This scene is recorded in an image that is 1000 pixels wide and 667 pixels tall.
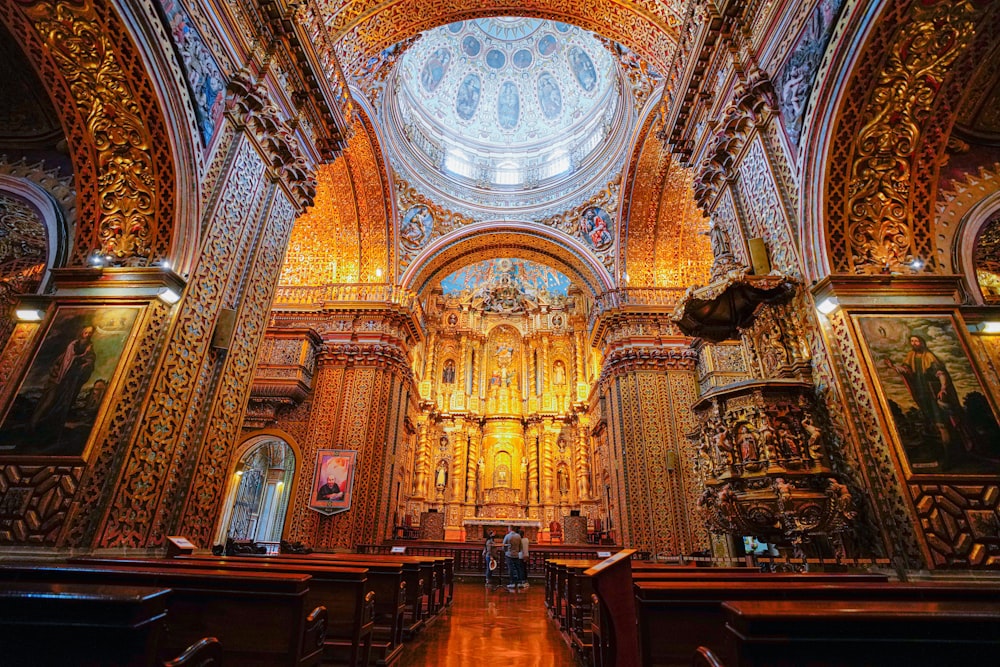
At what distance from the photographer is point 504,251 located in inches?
671

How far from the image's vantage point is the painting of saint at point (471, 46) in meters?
17.9

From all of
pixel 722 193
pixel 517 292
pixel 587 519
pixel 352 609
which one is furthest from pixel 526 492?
pixel 352 609

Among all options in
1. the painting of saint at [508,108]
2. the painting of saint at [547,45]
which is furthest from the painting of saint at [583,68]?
the painting of saint at [508,108]

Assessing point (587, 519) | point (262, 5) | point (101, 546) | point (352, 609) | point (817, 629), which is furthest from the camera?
point (587, 519)

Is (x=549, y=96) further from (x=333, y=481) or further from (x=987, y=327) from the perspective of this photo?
(x=987, y=327)

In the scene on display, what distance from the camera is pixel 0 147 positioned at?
528 centimetres

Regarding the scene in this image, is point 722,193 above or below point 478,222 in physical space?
below

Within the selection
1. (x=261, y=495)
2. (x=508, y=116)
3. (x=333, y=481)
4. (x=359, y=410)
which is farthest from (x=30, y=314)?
(x=508, y=116)

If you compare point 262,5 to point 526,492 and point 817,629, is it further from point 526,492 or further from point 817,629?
point 526,492

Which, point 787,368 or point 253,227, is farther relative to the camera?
point 253,227

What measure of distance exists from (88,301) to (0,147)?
2772 mm

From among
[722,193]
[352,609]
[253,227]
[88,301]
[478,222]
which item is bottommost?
[352,609]

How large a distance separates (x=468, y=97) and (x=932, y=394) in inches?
747

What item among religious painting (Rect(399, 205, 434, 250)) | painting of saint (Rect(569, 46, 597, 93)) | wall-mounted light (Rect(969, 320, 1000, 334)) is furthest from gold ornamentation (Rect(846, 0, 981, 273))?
painting of saint (Rect(569, 46, 597, 93))
